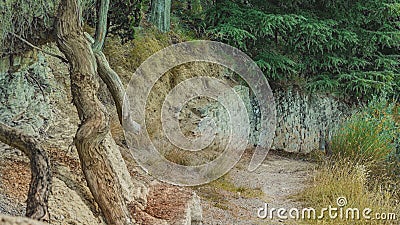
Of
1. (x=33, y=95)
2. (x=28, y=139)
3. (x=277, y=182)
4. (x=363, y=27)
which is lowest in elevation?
(x=277, y=182)

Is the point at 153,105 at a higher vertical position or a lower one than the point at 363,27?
lower

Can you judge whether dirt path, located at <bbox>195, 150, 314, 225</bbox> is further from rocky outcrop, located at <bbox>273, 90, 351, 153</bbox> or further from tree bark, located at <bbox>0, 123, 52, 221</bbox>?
tree bark, located at <bbox>0, 123, 52, 221</bbox>

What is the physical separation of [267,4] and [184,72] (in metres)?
2.50

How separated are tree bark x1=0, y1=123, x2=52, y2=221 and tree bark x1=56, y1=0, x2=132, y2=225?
356 mm

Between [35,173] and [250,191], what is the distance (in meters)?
3.30

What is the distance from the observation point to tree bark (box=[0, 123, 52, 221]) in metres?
2.57

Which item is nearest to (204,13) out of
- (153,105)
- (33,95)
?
(153,105)

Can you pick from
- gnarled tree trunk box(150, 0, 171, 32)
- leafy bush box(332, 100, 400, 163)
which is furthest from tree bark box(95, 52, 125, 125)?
leafy bush box(332, 100, 400, 163)

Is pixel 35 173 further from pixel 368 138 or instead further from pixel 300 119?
pixel 300 119

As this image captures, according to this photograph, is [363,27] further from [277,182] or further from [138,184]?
[138,184]

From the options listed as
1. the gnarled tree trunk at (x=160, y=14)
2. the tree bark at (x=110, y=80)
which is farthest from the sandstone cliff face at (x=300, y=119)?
the tree bark at (x=110, y=80)

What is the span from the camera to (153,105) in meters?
6.38

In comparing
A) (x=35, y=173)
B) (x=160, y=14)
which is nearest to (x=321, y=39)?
(x=160, y=14)

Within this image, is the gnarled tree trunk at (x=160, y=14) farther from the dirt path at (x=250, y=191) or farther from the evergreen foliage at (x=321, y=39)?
the dirt path at (x=250, y=191)
